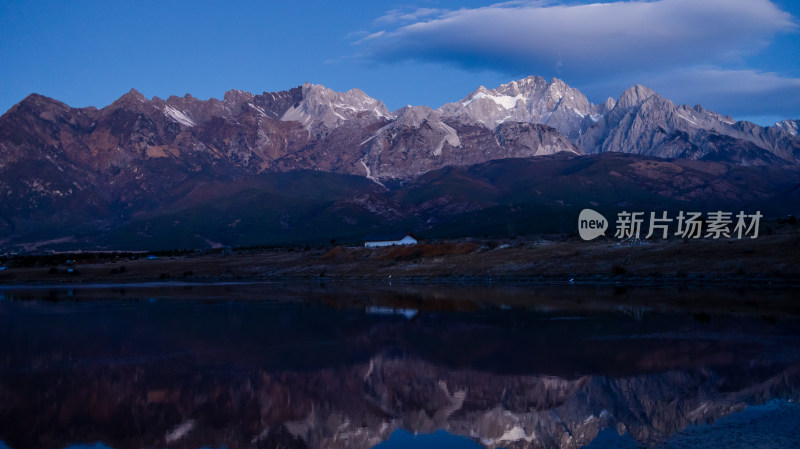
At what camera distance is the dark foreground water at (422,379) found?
1659 cm

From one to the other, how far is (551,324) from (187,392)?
18.2m

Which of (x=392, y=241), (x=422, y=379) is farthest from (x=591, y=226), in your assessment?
(x=422, y=379)

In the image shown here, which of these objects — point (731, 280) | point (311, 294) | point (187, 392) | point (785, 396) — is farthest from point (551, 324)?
point (311, 294)

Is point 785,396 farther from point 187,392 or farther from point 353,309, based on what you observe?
point 353,309

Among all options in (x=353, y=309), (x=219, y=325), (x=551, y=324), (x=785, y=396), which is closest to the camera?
(x=785, y=396)

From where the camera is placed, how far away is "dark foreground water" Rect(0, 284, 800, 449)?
16594 mm

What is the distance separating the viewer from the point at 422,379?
22.1 metres

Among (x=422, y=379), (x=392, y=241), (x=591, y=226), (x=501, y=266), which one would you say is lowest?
(x=422, y=379)

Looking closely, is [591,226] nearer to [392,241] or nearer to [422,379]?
[392,241]

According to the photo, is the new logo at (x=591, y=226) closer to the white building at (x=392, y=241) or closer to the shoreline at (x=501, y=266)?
the shoreline at (x=501, y=266)

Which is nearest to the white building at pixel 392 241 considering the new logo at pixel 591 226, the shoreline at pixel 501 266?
the shoreline at pixel 501 266

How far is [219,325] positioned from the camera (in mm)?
38469

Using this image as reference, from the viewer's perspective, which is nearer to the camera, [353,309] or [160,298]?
[353,309]

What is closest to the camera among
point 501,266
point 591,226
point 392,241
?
point 501,266
